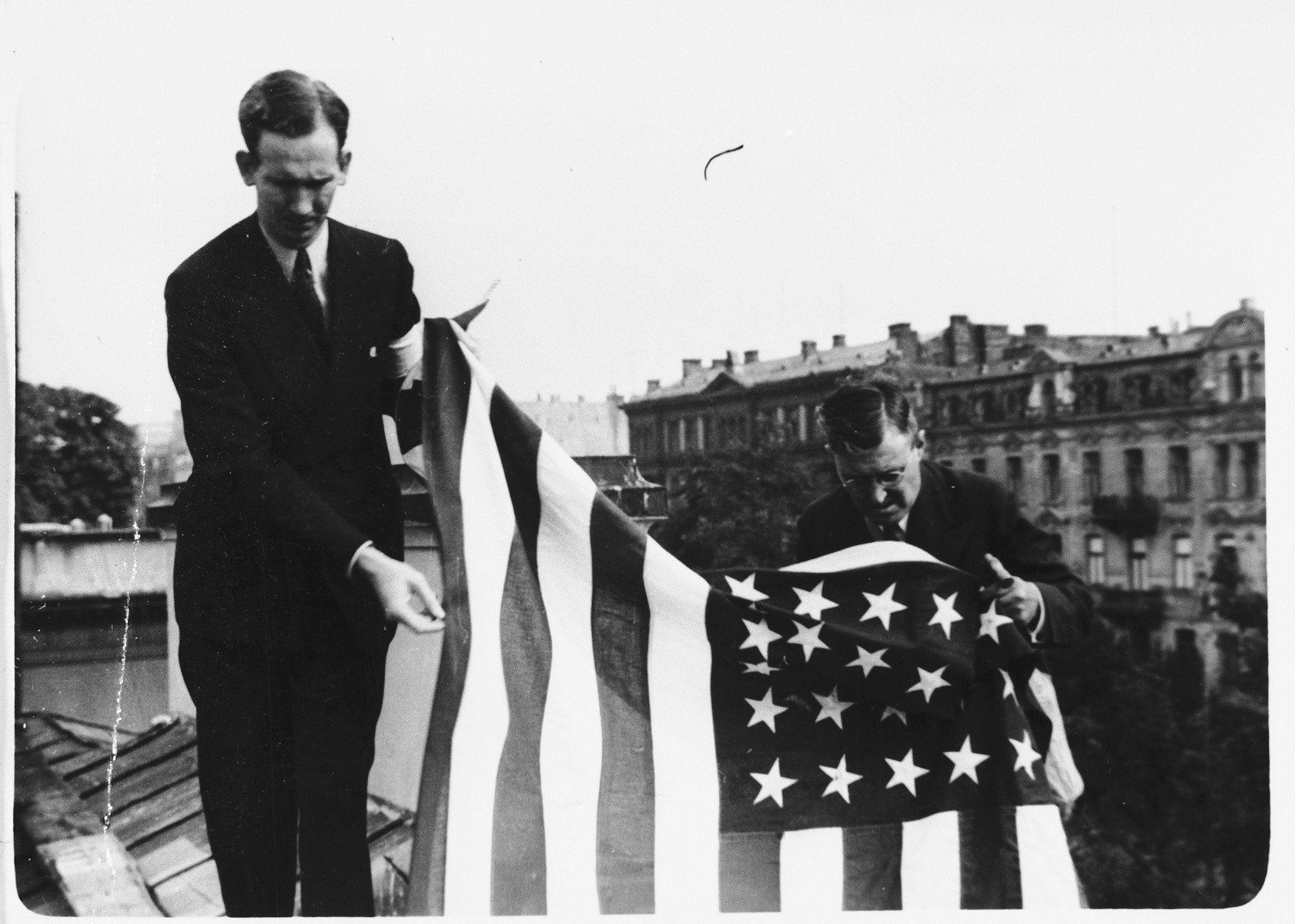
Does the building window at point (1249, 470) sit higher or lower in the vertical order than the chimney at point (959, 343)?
lower

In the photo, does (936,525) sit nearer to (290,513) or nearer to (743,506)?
(743,506)

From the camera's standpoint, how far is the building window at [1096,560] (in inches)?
105

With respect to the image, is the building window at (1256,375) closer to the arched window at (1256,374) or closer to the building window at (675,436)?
the arched window at (1256,374)

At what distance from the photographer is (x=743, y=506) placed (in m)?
2.72

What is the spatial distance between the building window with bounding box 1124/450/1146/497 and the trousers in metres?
1.77

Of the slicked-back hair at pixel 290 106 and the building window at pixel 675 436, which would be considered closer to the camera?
the slicked-back hair at pixel 290 106

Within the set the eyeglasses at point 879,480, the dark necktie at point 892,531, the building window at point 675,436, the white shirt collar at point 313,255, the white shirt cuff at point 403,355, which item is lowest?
the dark necktie at point 892,531

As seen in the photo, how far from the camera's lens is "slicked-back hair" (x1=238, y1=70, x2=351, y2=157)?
8.64ft

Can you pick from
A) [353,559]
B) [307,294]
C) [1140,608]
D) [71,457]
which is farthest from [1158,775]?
[71,457]

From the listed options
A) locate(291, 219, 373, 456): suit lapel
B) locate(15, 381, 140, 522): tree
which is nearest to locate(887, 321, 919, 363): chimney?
locate(291, 219, 373, 456): suit lapel

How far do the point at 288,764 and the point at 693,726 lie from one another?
3.10ft

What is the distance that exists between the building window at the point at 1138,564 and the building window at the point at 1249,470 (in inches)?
10.0

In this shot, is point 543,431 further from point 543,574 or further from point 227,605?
point 227,605

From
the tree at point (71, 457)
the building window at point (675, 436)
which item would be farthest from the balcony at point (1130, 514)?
the tree at point (71, 457)
